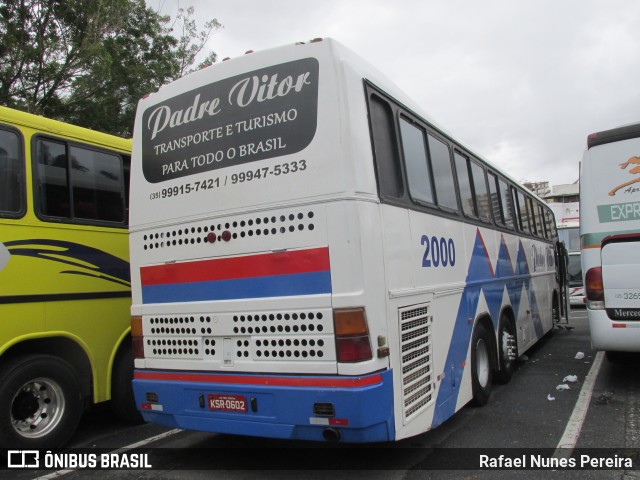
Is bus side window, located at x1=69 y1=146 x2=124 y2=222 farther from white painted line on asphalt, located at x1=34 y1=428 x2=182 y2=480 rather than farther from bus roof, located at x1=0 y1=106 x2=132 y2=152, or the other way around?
white painted line on asphalt, located at x1=34 y1=428 x2=182 y2=480

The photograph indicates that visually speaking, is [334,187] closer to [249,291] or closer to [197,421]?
[249,291]

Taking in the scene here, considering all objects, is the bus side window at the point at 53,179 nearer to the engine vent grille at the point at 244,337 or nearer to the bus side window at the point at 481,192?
the engine vent grille at the point at 244,337

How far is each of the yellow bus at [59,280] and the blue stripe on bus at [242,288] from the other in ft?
3.56

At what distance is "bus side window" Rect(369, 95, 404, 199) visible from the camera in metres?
4.05

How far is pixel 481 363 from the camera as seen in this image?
600 cm

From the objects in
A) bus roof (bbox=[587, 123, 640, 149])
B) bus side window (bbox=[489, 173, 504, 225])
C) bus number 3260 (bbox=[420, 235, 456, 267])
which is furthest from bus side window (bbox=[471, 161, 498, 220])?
bus number 3260 (bbox=[420, 235, 456, 267])

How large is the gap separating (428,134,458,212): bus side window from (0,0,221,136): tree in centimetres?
896

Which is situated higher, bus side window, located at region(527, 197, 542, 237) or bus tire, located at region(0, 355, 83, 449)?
bus side window, located at region(527, 197, 542, 237)

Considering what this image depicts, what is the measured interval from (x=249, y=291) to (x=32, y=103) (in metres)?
10.1

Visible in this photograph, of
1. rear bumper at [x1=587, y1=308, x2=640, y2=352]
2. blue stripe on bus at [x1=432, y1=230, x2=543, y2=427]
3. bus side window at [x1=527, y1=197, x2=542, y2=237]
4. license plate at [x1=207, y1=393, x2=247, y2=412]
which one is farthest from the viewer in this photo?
bus side window at [x1=527, y1=197, x2=542, y2=237]

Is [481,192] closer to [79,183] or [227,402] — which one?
[227,402]

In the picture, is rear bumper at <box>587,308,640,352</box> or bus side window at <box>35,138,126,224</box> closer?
bus side window at <box>35,138,126,224</box>

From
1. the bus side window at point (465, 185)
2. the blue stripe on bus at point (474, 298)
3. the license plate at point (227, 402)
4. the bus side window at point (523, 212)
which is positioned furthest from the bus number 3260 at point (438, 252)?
the bus side window at point (523, 212)

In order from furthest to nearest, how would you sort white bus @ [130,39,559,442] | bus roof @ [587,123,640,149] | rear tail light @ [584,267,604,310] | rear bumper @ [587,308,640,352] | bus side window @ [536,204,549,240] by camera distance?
bus side window @ [536,204,549,240], bus roof @ [587,123,640,149], rear tail light @ [584,267,604,310], rear bumper @ [587,308,640,352], white bus @ [130,39,559,442]
